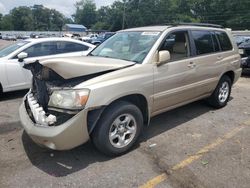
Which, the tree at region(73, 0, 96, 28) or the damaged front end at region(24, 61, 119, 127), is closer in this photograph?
the damaged front end at region(24, 61, 119, 127)

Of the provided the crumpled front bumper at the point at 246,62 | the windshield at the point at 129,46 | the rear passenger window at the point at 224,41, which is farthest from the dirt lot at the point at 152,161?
the crumpled front bumper at the point at 246,62

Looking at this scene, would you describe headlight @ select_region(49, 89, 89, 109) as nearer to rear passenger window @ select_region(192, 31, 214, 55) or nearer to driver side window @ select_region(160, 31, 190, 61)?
driver side window @ select_region(160, 31, 190, 61)

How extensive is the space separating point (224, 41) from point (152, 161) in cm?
363

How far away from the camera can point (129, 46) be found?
197 inches

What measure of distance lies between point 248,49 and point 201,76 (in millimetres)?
6417

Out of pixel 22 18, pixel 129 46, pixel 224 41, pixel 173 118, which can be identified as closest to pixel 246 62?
pixel 224 41

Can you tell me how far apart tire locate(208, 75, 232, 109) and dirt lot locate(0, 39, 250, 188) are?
2.76ft

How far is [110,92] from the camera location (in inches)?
155

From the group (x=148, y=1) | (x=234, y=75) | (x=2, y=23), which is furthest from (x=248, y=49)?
(x=2, y=23)

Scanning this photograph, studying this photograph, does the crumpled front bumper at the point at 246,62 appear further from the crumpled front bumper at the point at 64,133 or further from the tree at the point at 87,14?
the tree at the point at 87,14

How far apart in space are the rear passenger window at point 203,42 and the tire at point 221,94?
0.86 metres

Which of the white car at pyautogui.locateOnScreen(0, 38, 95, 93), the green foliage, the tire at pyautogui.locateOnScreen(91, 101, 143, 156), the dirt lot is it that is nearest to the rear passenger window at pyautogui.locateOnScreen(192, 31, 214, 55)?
the dirt lot

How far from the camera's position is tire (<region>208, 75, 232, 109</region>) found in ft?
21.0

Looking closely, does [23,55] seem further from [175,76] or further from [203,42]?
[203,42]
